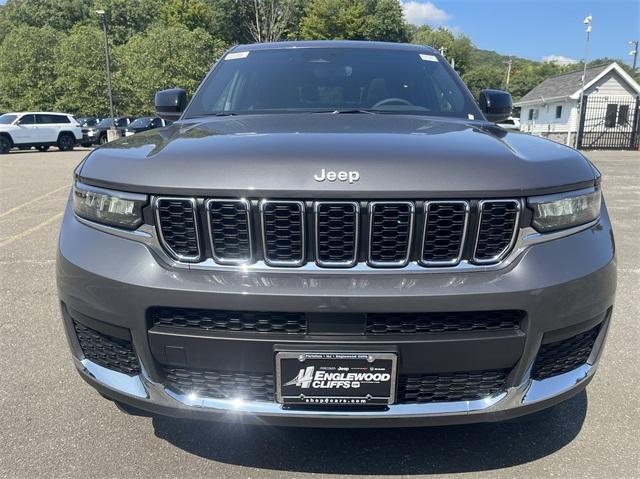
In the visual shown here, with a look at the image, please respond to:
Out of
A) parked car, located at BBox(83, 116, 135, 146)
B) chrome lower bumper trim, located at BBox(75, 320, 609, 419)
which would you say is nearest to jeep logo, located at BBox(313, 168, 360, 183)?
chrome lower bumper trim, located at BBox(75, 320, 609, 419)

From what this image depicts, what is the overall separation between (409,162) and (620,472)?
5.07 feet

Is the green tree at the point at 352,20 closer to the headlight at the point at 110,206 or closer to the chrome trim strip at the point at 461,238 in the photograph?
the headlight at the point at 110,206

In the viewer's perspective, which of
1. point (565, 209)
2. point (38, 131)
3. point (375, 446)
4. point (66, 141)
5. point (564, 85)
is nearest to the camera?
point (565, 209)

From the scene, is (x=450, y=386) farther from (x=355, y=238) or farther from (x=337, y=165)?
(x=337, y=165)

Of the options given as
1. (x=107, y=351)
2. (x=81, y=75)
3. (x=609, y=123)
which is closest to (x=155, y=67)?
(x=81, y=75)

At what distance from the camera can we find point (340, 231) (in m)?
1.79

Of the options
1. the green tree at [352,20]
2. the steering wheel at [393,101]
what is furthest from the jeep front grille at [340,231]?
the green tree at [352,20]

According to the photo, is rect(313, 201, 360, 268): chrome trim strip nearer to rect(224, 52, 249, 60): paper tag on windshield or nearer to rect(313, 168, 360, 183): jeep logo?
rect(313, 168, 360, 183): jeep logo

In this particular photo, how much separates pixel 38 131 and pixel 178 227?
2591 centimetres

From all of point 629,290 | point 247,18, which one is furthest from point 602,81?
point 629,290

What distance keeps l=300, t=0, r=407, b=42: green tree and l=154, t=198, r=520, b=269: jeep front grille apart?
173 feet

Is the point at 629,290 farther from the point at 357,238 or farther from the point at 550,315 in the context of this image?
the point at 357,238

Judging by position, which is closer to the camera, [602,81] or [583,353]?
[583,353]

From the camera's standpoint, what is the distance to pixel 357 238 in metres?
1.77
